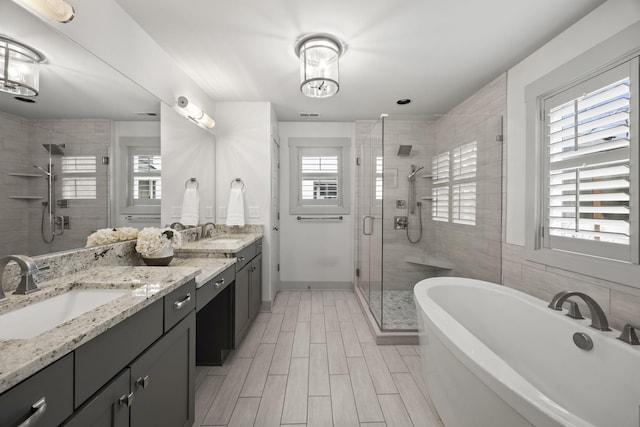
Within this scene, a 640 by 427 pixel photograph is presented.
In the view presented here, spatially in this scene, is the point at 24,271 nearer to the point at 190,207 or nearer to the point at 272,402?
the point at 272,402

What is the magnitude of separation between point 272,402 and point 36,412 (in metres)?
1.30

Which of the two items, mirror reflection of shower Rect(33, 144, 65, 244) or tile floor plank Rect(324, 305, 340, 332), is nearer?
mirror reflection of shower Rect(33, 144, 65, 244)

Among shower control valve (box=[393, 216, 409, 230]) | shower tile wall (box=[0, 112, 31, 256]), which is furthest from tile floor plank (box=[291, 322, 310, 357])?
shower tile wall (box=[0, 112, 31, 256])

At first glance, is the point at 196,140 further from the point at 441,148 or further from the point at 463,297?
the point at 463,297

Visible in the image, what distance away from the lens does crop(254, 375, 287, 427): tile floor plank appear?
56.4 inches

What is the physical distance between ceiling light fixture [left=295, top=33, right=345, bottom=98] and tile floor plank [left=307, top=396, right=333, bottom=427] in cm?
215

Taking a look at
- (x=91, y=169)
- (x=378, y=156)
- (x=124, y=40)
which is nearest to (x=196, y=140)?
(x=124, y=40)

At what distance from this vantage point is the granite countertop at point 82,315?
547mm

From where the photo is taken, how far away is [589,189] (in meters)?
1.48

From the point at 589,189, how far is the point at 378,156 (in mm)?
1731

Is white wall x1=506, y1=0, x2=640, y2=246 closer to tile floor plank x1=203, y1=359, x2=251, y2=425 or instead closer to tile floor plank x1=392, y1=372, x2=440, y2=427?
tile floor plank x1=392, y1=372, x2=440, y2=427

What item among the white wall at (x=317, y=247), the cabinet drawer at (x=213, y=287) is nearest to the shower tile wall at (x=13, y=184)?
the cabinet drawer at (x=213, y=287)

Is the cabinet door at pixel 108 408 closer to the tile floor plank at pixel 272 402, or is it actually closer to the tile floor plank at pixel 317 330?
the tile floor plank at pixel 272 402

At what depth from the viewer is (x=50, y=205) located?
116 cm
